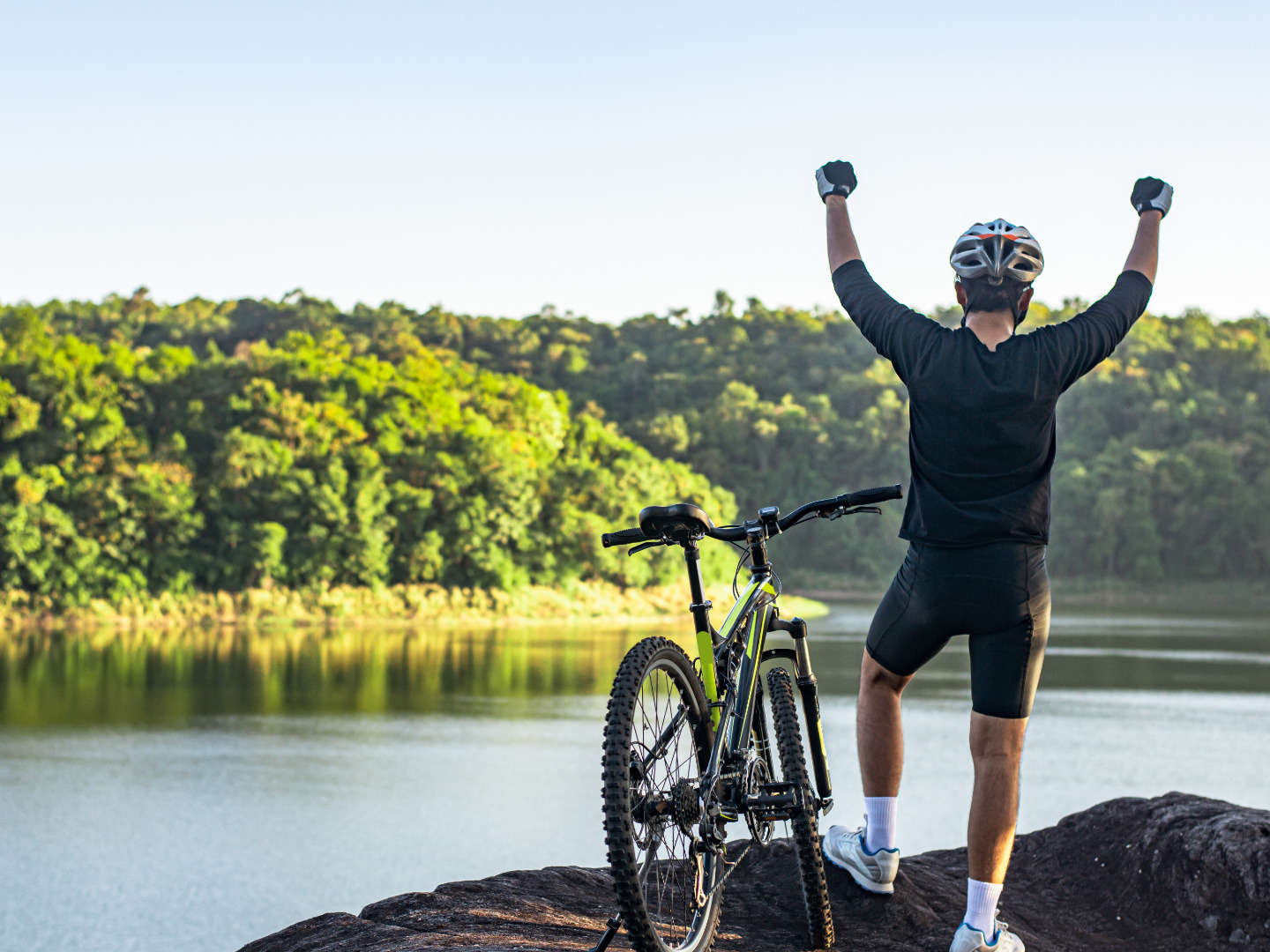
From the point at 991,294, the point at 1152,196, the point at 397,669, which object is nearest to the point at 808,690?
the point at 991,294

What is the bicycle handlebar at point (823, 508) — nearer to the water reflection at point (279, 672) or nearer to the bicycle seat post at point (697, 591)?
the bicycle seat post at point (697, 591)

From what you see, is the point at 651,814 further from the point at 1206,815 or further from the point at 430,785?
the point at 430,785

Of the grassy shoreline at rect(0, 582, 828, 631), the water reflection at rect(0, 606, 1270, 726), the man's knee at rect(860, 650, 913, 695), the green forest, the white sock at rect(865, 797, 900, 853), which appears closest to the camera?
the man's knee at rect(860, 650, 913, 695)

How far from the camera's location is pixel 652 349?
82.2 meters

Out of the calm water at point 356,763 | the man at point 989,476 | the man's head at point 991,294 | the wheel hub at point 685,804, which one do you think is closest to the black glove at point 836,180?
the man at point 989,476

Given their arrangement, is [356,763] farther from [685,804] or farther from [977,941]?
[685,804]

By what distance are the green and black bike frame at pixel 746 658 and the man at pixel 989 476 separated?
312 mm

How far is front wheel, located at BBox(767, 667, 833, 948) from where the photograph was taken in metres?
3.46

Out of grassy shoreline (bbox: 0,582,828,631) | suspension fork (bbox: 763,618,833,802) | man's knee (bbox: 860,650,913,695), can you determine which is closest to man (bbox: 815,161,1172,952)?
man's knee (bbox: 860,650,913,695)

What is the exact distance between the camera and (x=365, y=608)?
123ft

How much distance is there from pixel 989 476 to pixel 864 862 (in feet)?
3.90

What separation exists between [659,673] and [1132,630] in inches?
1548

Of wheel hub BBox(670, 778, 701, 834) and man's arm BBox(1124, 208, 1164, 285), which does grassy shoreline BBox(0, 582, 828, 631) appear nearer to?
man's arm BBox(1124, 208, 1164, 285)

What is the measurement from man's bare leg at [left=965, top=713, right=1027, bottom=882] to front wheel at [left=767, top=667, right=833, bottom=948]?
0.39 meters
